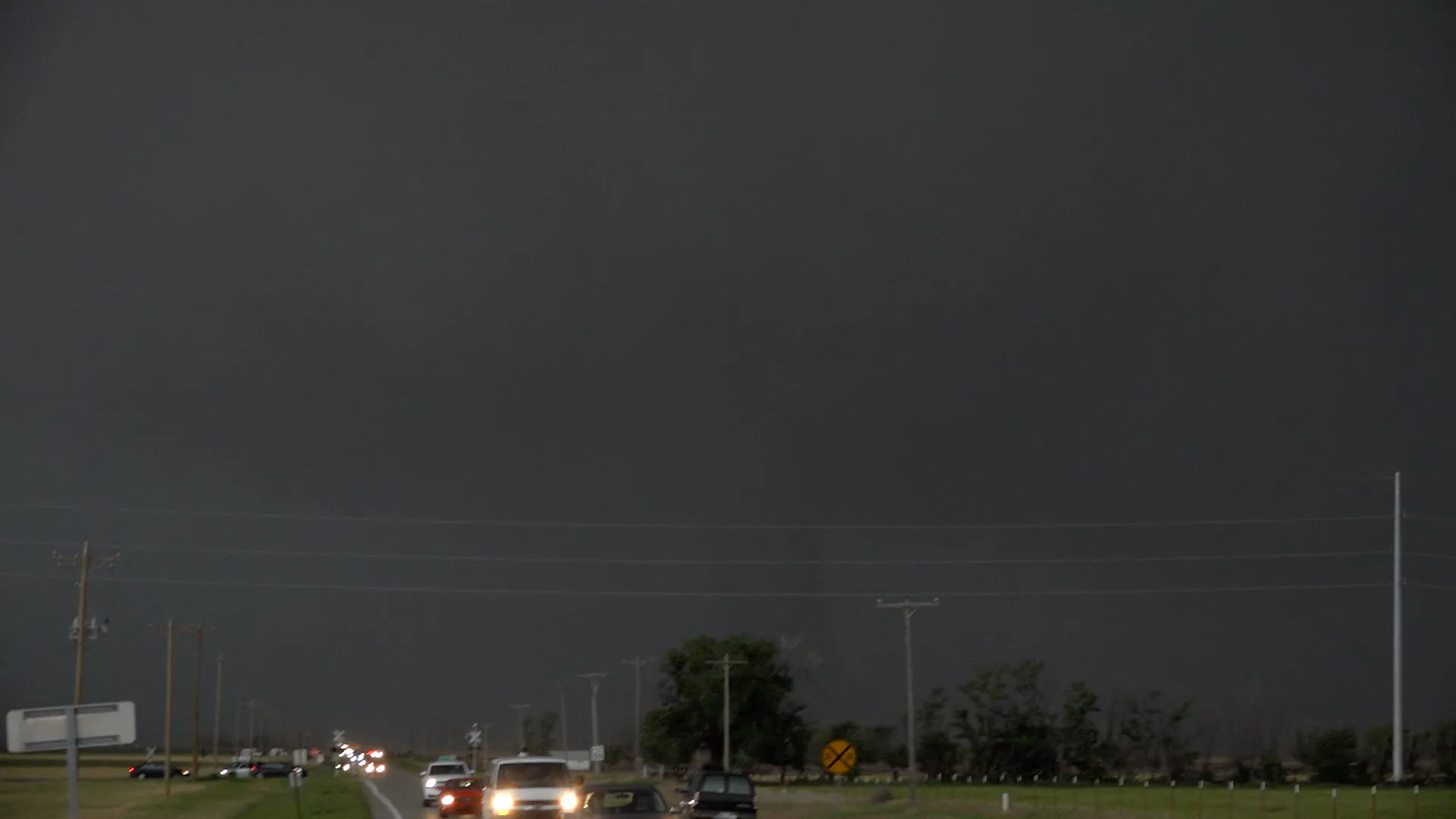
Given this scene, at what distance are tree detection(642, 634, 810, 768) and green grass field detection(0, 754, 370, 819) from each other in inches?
888

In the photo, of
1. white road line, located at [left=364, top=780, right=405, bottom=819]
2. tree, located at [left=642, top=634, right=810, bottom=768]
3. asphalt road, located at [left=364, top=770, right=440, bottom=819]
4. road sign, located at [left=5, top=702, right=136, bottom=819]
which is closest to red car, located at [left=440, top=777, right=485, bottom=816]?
asphalt road, located at [left=364, top=770, right=440, bottom=819]

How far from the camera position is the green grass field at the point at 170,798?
58794 millimetres

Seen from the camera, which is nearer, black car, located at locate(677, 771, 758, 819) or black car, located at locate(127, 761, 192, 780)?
black car, located at locate(677, 771, 758, 819)

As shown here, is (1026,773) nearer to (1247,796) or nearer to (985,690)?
(985,690)

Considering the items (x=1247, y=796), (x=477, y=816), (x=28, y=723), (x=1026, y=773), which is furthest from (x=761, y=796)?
(x=28, y=723)

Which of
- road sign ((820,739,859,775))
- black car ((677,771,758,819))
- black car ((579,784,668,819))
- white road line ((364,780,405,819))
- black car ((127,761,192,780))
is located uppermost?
black car ((579,784,668,819))

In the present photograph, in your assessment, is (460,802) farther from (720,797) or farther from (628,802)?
(628,802)

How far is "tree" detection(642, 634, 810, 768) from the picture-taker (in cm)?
11319

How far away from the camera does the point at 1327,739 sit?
131000 mm

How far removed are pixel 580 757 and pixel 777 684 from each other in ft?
89.9

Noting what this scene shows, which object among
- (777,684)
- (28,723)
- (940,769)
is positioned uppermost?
(28,723)

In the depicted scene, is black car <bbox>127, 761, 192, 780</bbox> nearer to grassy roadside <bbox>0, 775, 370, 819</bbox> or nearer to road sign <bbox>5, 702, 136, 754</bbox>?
grassy roadside <bbox>0, 775, 370, 819</bbox>

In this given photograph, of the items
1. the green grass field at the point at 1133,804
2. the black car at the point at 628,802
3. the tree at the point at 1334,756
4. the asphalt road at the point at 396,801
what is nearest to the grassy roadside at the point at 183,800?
the asphalt road at the point at 396,801

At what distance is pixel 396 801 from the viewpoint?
72.9 m
